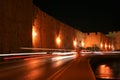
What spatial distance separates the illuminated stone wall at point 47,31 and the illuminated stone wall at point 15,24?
1.00 metres

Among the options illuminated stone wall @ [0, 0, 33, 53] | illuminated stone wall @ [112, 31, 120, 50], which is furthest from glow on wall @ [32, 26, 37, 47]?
illuminated stone wall @ [112, 31, 120, 50]

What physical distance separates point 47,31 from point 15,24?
8.39 m

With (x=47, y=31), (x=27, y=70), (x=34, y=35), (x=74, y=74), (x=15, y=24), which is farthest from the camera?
(x=47, y=31)

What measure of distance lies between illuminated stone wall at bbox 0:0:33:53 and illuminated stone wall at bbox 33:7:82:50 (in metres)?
1.00

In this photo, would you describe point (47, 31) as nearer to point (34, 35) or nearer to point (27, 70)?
point (34, 35)

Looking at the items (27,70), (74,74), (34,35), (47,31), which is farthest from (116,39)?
(74,74)

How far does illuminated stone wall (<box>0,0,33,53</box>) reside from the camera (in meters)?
26.5

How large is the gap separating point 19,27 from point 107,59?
2492 cm

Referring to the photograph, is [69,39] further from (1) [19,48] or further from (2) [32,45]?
(1) [19,48]

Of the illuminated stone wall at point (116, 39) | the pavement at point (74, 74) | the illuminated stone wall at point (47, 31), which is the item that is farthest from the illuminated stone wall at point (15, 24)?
the illuminated stone wall at point (116, 39)

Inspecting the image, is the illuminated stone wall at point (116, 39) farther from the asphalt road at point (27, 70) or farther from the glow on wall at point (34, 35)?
the asphalt road at point (27, 70)

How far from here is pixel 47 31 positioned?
36875mm

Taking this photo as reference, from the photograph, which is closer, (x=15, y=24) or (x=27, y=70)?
(x=27, y=70)

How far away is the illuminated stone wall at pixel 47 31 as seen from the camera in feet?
108
